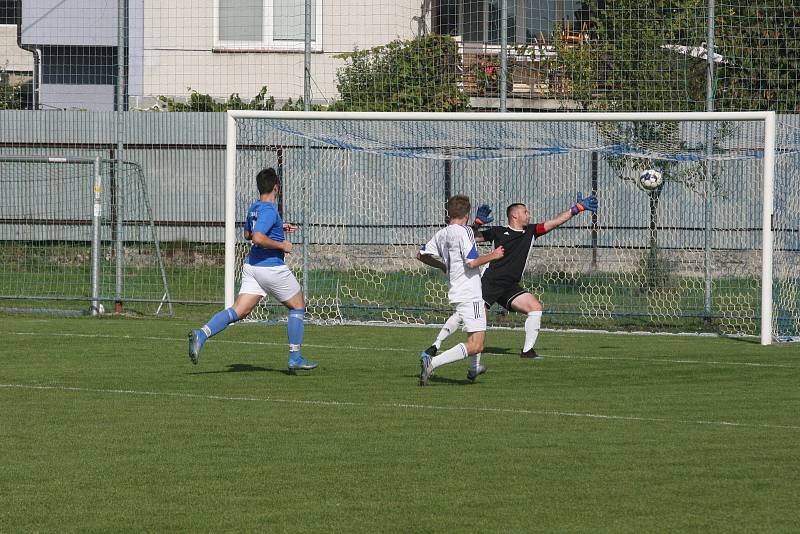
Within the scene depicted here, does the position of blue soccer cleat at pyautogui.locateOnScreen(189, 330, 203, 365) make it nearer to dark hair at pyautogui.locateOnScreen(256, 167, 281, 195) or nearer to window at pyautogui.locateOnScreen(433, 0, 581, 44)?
dark hair at pyautogui.locateOnScreen(256, 167, 281, 195)

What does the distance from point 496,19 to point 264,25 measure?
15.1ft

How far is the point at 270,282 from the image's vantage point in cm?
1257

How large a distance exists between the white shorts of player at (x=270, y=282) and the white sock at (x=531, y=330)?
2803 millimetres

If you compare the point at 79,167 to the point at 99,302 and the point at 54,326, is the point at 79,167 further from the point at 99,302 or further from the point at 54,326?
the point at 54,326

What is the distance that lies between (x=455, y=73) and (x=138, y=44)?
8.29 metres

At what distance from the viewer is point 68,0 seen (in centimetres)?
2948

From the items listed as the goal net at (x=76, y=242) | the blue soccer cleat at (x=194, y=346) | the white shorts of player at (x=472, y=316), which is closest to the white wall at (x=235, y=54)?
the goal net at (x=76, y=242)

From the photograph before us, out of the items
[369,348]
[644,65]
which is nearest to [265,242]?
[369,348]

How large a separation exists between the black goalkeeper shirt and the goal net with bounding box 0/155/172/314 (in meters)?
6.12

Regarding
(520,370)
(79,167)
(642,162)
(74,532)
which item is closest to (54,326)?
(79,167)

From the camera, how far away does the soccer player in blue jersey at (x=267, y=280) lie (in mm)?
12352

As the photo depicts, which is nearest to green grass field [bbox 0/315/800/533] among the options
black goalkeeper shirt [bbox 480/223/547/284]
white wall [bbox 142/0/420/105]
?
black goalkeeper shirt [bbox 480/223/547/284]

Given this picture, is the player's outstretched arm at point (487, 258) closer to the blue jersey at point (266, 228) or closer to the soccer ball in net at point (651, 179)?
the blue jersey at point (266, 228)

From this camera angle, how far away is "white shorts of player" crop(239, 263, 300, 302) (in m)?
12.6
